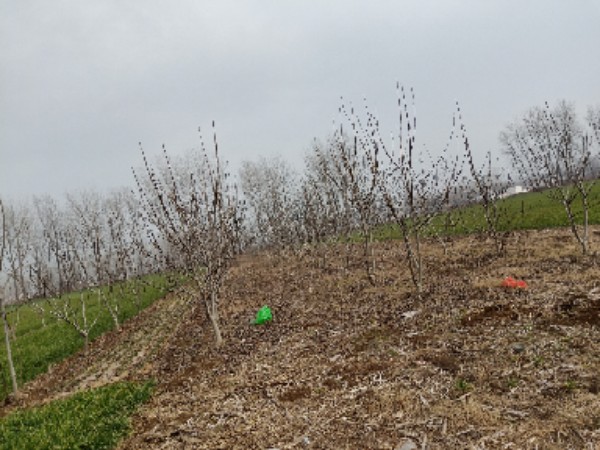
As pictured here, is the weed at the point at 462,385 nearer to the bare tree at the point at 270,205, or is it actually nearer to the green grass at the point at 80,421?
the green grass at the point at 80,421

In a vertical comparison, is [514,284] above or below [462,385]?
above

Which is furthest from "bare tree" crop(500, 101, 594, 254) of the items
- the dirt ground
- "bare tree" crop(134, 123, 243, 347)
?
"bare tree" crop(134, 123, 243, 347)

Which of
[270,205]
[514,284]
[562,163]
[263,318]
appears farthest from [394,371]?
[270,205]

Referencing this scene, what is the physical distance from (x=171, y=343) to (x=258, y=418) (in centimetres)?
774

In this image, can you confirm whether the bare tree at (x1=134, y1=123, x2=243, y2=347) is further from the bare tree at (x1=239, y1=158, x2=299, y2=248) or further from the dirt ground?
the bare tree at (x1=239, y1=158, x2=299, y2=248)

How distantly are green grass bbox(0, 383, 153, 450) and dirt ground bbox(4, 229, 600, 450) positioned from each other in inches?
14.1

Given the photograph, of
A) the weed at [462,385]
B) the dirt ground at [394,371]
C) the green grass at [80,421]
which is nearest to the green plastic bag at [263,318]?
the dirt ground at [394,371]

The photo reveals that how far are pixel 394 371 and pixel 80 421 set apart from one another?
5025 mm

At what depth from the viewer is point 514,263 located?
13.2 meters

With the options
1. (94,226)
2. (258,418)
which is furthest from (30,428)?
(94,226)

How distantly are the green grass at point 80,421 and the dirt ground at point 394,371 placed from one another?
0.36 m

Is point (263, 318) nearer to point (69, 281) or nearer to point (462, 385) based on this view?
point (462, 385)

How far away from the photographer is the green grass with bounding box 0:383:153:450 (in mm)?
6562

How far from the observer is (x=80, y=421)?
7.22 meters
